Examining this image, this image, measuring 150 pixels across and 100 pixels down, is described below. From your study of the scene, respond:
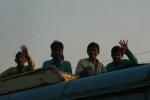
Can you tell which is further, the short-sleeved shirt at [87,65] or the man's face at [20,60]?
the man's face at [20,60]

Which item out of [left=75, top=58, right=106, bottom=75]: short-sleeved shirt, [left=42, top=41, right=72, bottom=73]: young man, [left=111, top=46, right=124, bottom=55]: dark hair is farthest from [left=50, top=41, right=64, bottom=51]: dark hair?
[left=111, top=46, right=124, bottom=55]: dark hair

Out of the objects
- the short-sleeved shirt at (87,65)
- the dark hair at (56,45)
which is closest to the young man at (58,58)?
the dark hair at (56,45)

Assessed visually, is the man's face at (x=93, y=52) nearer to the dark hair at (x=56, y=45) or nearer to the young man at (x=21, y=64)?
the dark hair at (x=56, y=45)

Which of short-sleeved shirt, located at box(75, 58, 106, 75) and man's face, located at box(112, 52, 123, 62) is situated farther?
short-sleeved shirt, located at box(75, 58, 106, 75)

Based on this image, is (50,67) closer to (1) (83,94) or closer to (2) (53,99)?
(2) (53,99)

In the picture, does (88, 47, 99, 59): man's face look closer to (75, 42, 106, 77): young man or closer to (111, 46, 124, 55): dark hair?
(75, 42, 106, 77): young man

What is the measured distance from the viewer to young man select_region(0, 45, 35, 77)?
10.7m

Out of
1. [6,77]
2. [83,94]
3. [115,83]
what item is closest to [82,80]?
[83,94]

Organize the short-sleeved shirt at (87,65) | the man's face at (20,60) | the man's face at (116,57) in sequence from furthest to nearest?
the man's face at (20,60) → the short-sleeved shirt at (87,65) → the man's face at (116,57)

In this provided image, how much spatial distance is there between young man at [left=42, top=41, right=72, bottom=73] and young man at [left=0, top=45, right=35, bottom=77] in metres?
0.94

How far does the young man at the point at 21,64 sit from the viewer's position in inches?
421

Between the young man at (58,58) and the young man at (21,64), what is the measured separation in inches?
37.2

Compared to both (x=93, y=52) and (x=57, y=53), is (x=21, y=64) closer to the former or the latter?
(x=57, y=53)

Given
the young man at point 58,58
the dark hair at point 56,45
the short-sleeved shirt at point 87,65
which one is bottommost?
the short-sleeved shirt at point 87,65
